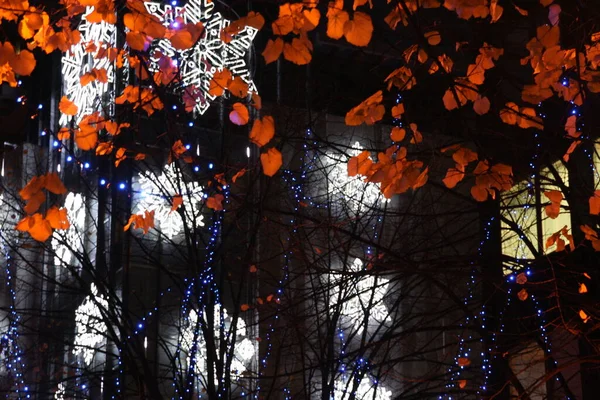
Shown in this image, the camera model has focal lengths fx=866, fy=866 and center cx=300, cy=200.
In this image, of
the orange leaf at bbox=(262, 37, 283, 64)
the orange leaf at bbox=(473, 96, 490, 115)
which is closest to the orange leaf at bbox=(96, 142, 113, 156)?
the orange leaf at bbox=(262, 37, 283, 64)

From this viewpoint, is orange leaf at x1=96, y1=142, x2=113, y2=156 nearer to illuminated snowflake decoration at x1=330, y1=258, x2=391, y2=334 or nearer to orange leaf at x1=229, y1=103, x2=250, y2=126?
orange leaf at x1=229, y1=103, x2=250, y2=126

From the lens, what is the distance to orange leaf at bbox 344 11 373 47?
5.18 metres

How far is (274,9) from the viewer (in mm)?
18734

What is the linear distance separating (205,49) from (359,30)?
391 inches

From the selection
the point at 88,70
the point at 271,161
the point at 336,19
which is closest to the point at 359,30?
the point at 336,19

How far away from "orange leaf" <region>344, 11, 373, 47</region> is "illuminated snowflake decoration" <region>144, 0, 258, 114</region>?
8.76 metres

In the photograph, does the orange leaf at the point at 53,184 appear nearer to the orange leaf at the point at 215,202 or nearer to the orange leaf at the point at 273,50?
the orange leaf at the point at 273,50

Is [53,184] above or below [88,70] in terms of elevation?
below

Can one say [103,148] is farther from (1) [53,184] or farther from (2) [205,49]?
(2) [205,49]

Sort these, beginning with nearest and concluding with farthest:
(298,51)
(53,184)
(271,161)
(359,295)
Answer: (53,184)
(298,51)
(271,161)
(359,295)

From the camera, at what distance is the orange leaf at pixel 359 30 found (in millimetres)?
5176

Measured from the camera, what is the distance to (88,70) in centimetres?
1591

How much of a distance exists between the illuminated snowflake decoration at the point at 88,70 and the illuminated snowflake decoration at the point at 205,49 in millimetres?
957

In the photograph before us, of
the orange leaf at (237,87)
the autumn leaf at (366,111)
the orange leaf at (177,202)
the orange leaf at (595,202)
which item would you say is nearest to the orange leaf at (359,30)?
the autumn leaf at (366,111)
